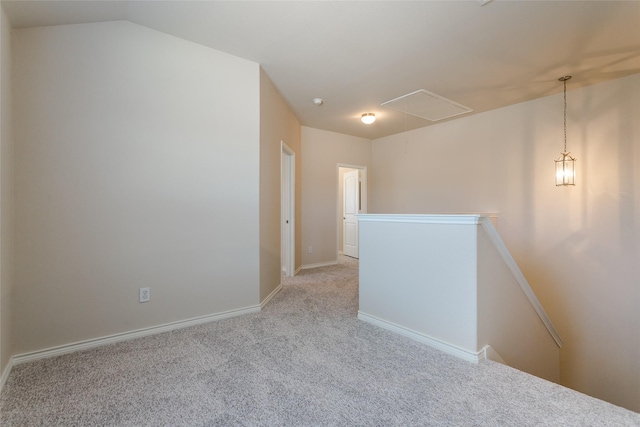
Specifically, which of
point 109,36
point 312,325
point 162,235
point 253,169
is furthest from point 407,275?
point 109,36

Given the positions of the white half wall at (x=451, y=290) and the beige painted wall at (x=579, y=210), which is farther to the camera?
the beige painted wall at (x=579, y=210)

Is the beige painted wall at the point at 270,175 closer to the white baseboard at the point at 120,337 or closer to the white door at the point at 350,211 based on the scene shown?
the white baseboard at the point at 120,337

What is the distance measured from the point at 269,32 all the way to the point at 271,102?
959 millimetres

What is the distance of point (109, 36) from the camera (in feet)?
6.88

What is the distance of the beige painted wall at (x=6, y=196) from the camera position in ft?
5.37

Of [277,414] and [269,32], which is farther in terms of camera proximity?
[269,32]

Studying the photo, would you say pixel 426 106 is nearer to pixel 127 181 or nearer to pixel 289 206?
pixel 289 206

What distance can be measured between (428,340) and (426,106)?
3.12 metres

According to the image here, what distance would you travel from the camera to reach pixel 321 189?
4.98 metres

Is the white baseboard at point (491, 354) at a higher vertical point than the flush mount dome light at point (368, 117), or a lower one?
lower

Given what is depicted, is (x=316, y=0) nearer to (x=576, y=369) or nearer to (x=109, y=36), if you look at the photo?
(x=109, y=36)

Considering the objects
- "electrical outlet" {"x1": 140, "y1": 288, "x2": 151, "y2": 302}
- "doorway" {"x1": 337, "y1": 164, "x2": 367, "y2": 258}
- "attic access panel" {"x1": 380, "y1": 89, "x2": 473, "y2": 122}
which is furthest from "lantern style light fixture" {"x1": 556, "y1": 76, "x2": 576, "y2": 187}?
"electrical outlet" {"x1": 140, "y1": 288, "x2": 151, "y2": 302}

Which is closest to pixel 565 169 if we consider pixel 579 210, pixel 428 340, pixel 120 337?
pixel 579 210

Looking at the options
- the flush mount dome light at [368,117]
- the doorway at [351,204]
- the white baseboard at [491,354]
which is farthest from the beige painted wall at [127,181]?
the doorway at [351,204]
